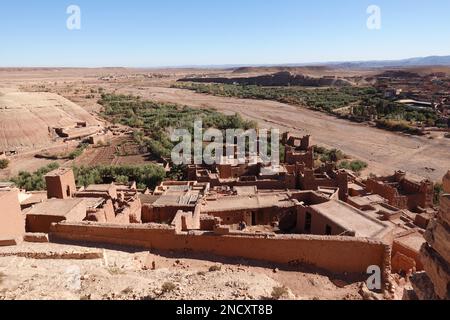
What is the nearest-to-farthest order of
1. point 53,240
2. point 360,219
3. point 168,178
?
point 53,240 → point 360,219 → point 168,178

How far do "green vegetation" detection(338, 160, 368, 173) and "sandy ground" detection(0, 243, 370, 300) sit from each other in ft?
69.7

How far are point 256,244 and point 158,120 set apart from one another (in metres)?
43.1

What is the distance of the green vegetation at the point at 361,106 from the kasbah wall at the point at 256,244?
4160cm

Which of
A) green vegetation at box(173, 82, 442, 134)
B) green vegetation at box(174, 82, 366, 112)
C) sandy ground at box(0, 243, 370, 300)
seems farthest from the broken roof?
green vegetation at box(174, 82, 366, 112)

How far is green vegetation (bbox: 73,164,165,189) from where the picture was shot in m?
26.0

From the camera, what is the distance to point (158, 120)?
54.4m

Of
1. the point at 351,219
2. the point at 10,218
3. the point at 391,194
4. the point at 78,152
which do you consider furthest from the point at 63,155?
the point at 351,219

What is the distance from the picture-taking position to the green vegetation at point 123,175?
26.0 m

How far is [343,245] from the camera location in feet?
41.5

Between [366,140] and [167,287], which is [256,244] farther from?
[366,140]
